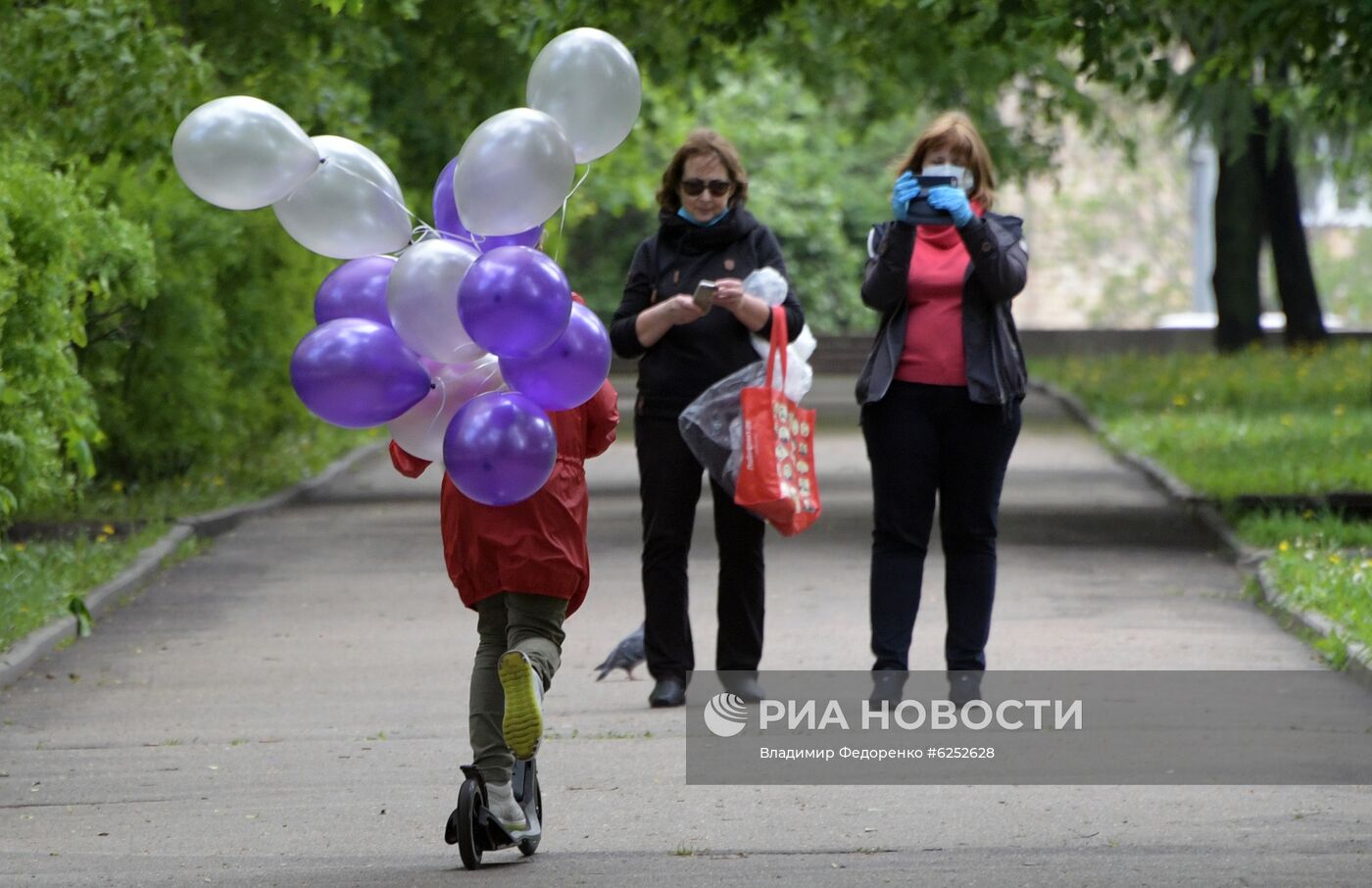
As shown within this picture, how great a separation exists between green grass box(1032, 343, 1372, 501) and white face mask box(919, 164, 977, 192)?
6.61 metres

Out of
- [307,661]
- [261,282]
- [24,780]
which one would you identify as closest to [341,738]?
[24,780]

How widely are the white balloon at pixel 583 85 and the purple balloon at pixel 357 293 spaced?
0.59 metres

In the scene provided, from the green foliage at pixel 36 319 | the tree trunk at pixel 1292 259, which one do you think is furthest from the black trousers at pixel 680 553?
the tree trunk at pixel 1292 259

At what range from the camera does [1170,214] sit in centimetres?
5934

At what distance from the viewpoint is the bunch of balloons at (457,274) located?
5332mm

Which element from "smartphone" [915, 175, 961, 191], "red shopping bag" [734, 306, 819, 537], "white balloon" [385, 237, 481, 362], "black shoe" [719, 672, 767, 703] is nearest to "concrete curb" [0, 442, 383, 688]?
"black shoe" [719, 672, 767, 703]

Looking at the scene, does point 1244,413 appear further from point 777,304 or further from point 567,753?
point 567,753

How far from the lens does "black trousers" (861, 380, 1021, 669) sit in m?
7.60

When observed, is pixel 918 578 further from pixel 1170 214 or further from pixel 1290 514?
pixel 1170 214

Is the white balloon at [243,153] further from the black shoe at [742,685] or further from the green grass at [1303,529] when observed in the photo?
the green grass at [1303,529]

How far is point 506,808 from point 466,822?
0.15 meters

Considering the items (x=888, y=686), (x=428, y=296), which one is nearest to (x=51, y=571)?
(x=888, y=686)

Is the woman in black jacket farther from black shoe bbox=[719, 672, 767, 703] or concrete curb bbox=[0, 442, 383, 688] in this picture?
concrete curb bbox=[0, 442, 383, 688]

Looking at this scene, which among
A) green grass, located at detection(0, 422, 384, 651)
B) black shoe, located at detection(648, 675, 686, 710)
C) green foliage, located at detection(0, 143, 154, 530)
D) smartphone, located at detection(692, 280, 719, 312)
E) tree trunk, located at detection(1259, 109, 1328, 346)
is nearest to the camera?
smartphone, located at detection(692, 280, 719, 312)
